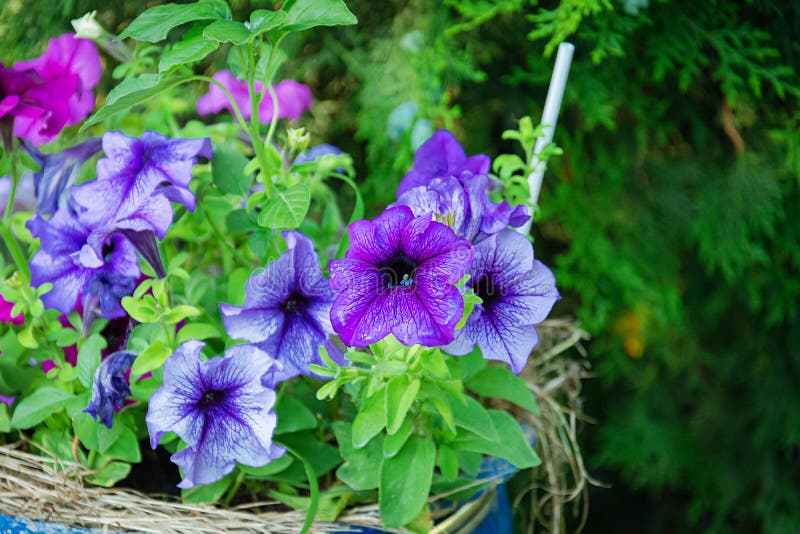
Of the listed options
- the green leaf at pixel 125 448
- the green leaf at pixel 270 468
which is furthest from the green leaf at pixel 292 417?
the green leaf at pixel 125 448

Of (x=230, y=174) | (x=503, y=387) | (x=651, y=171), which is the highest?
(x=230, y=174)

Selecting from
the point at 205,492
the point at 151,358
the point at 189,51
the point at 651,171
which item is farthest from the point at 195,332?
the point at 651,171

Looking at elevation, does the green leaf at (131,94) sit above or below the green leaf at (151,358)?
above

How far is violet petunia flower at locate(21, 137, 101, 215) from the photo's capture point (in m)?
0.78

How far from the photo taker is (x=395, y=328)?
0.57 meters

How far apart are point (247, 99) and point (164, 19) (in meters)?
0.37

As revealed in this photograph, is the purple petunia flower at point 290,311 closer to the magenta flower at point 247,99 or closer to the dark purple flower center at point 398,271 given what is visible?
the dark purple flower center at point 398,271

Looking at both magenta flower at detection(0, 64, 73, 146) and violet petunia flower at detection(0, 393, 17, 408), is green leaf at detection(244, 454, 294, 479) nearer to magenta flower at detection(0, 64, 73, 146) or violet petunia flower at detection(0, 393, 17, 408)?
violet petunia flower at detection(0, 393, 17, 408)

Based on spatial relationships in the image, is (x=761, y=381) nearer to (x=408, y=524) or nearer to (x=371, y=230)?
(x=408, y=524)

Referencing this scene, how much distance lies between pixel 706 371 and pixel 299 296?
3.38 ft

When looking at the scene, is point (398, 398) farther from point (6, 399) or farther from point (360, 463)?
point (6, 399)

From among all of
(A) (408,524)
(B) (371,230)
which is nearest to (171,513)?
(A) (408,524)

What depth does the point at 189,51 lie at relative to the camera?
0.59 metres

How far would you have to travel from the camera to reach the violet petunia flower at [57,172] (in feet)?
2.56
